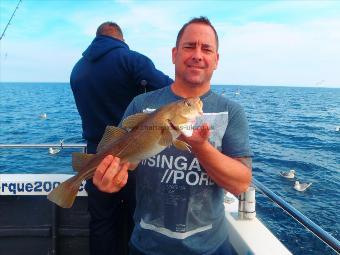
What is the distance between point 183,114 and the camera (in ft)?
8.55

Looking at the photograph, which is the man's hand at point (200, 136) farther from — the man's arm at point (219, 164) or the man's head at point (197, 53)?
the man's head at point (197, 53)

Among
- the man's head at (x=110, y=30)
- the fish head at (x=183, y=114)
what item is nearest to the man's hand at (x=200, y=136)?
the fish head at (x=183, y=114)

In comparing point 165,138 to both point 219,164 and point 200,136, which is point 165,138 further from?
point 219,164

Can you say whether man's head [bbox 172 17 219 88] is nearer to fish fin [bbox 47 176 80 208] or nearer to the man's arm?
the man's arm

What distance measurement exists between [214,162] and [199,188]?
1.13ft

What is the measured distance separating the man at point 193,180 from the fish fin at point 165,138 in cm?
24

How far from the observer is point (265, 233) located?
3.56 metres

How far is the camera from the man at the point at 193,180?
9.24 ft

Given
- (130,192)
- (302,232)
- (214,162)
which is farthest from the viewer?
(302,232)

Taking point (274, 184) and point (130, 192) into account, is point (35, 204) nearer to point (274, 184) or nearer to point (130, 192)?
point (130, 192)

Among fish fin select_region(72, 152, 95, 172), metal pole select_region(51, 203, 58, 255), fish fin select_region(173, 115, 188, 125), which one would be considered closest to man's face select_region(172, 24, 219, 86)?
fish fin select_region(173, 115, 188, 125)

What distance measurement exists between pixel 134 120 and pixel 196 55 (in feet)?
2.23

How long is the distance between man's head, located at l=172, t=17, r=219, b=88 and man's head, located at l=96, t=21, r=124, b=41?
1.62 metres

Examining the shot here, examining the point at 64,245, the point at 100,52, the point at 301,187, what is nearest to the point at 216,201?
the point at 100,52
